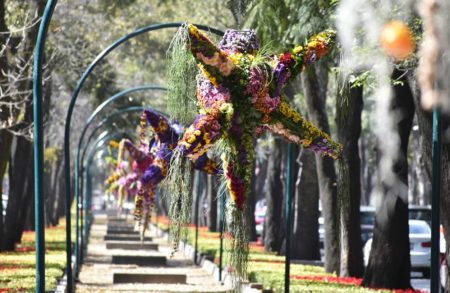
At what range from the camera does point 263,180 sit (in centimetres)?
7825

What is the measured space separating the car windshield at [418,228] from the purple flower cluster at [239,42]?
17.6m

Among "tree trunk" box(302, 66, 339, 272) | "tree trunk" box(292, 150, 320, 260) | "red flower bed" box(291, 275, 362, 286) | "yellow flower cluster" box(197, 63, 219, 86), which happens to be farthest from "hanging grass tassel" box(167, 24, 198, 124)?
"tree trunk" box(292, 150, 320, 260)

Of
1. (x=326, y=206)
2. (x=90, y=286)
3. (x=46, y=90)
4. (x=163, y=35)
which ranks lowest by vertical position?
(x=90, y=286)

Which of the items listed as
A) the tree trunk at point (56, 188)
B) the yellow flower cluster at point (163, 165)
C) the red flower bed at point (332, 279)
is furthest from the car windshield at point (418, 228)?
the tree trunk at point (56, 188)

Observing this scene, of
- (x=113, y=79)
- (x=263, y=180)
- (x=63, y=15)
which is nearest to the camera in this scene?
(x=63, y=15)

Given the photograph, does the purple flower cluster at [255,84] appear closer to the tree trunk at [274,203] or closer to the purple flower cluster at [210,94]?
the purple flower cluster at [210,94]

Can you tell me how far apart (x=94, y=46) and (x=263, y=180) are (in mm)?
36993

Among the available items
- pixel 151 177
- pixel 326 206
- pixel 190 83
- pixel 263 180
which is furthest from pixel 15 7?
pixel 263 180

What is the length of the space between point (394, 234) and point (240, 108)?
9.60 m

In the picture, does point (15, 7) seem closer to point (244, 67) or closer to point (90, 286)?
point (90, 286)

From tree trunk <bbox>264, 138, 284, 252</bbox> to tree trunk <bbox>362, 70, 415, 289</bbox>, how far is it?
14846 millimetres

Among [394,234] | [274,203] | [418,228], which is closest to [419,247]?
[418,228]

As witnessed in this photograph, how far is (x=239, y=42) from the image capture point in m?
14.2

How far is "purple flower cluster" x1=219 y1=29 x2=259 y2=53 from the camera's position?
14211 mm
